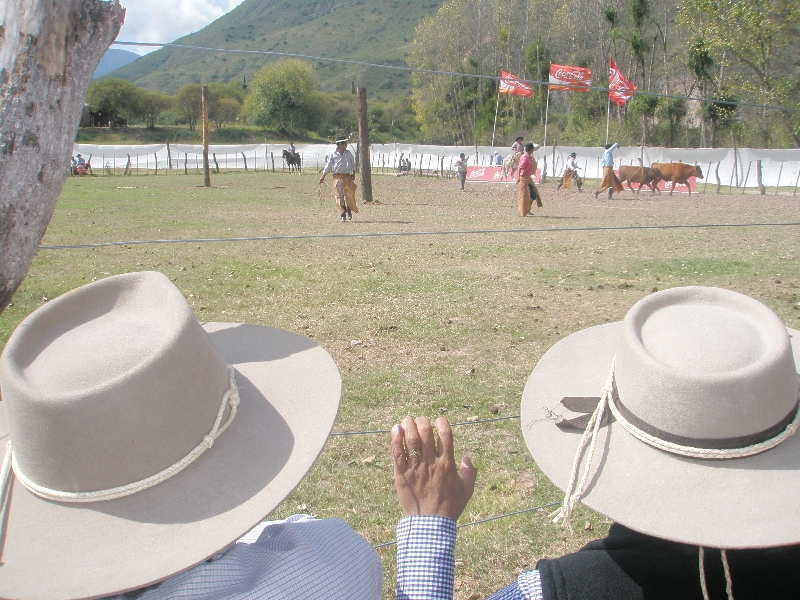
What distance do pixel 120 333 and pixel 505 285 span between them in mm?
7065

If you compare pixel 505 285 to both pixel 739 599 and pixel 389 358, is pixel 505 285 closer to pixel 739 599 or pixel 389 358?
pixel 389 358

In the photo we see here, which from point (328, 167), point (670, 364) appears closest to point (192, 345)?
point (670, 364)

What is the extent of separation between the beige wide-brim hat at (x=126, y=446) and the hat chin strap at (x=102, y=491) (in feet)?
0.04

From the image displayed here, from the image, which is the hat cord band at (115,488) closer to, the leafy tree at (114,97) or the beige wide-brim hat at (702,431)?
the beige wide-brim hat at (702,431)

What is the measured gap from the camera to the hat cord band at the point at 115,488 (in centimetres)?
138

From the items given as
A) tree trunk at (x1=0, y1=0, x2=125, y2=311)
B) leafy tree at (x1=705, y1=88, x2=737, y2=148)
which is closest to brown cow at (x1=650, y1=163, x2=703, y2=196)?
→ leafy tree at (x1=705, y1=88, x2=737, y2=148)

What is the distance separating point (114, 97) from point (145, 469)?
71864mm

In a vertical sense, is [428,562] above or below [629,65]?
below

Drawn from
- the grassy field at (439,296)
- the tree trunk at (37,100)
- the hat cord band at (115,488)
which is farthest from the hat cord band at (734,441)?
the tree trunk at (37,100)

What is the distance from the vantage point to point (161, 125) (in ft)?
252

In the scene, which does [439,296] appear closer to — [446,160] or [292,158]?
[446,160]

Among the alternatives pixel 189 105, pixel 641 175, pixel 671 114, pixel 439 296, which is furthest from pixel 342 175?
pixel 189 105

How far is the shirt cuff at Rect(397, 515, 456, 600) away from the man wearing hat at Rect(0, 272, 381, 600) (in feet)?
0.35

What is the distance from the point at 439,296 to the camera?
7.75 metres
